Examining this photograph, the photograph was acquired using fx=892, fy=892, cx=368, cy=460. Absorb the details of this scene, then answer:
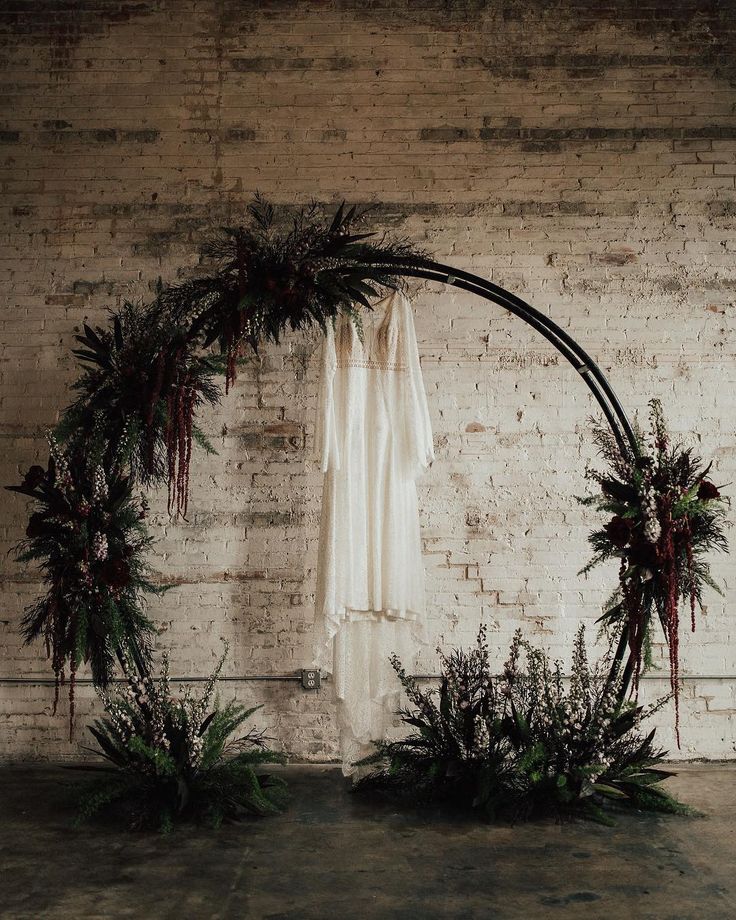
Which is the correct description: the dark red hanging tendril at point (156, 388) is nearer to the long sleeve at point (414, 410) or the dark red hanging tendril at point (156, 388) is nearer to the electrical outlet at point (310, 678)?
the long sleeve at point (414, 410)

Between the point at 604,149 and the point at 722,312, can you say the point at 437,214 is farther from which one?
the point at 722,312

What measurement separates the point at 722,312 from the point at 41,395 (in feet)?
12.3

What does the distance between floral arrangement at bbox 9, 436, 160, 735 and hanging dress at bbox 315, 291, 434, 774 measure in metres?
0.87

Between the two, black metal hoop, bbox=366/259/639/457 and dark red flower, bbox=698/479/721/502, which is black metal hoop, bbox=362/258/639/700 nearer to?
black metal hoop, bbox=366/259/639/457

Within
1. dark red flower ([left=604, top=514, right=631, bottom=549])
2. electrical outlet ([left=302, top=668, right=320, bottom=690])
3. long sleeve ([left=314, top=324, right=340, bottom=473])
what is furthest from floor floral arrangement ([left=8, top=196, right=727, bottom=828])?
electrical outlet ([left=302, top=668, right=320, bottom=690])

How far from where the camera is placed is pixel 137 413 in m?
3.93

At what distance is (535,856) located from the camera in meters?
3.41

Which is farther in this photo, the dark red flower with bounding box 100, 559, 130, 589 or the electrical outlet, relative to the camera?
the electrical outlet

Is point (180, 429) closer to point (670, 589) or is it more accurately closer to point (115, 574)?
point (115, 574)

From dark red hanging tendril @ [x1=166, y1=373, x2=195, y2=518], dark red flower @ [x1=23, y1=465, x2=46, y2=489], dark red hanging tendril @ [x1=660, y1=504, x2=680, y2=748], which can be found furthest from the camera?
dark red flower @ [x1=23, y1=465, x2=46, y2=489]

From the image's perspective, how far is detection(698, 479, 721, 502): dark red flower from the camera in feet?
12.6

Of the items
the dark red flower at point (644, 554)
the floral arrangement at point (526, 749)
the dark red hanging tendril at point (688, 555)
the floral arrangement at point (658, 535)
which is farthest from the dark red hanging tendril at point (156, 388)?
the dark red hanging tendril at point (688, 555)

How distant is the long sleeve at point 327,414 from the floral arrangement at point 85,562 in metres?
0.87

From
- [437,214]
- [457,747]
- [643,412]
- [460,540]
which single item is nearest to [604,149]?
[437,214]
